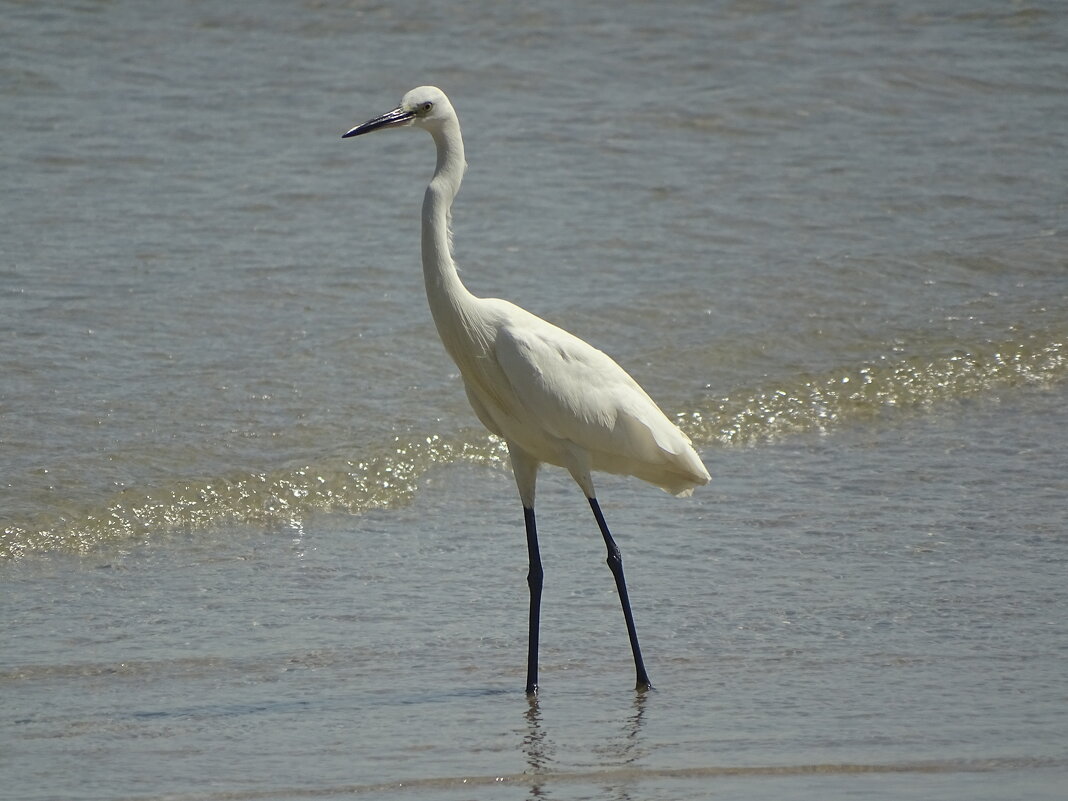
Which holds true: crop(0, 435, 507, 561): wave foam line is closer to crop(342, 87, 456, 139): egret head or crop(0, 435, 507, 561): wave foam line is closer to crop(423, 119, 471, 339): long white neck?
crop(423, 119, 471, 339): long white neck

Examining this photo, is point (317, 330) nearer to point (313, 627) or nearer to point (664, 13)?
point (313, 627)

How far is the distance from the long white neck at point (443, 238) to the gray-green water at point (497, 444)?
107 cm

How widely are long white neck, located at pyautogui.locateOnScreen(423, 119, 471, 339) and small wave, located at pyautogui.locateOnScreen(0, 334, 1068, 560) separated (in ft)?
5.68

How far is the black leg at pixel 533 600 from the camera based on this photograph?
174 inches

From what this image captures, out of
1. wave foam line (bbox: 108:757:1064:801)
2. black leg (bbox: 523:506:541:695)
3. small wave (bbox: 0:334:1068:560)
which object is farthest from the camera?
small wave (bbox: 0:334:1068:560)

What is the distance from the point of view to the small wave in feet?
18.9

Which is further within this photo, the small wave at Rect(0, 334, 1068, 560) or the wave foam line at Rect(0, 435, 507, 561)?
the small wave at Rect(0, 334, 1068, 560)

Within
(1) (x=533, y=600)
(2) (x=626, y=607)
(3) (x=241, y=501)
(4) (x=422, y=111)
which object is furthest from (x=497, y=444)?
(4) (x=422, y=111)

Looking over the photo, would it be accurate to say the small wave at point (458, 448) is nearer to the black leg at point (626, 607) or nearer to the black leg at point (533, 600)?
the black leg at point (533, 600)

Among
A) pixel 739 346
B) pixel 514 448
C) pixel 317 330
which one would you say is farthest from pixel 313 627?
pixel 739 346

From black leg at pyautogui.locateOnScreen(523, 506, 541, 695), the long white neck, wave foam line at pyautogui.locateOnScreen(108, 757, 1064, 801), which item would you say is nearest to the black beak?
the long white neck

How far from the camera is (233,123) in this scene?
416 inches

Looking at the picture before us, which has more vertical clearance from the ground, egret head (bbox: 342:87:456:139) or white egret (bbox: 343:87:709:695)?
egret head (bbox: 342:87:456:139)

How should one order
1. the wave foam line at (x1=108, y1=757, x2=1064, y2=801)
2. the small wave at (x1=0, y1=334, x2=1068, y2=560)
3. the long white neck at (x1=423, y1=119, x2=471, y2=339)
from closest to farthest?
the wave foam line at (x1=108, y1=757, x2=1064, y2=801), the long white neck at (x1=423, y1=119, x2=471, y2=339), the small wave at (x1=0, y1=334, x2=1068, y2=560)
